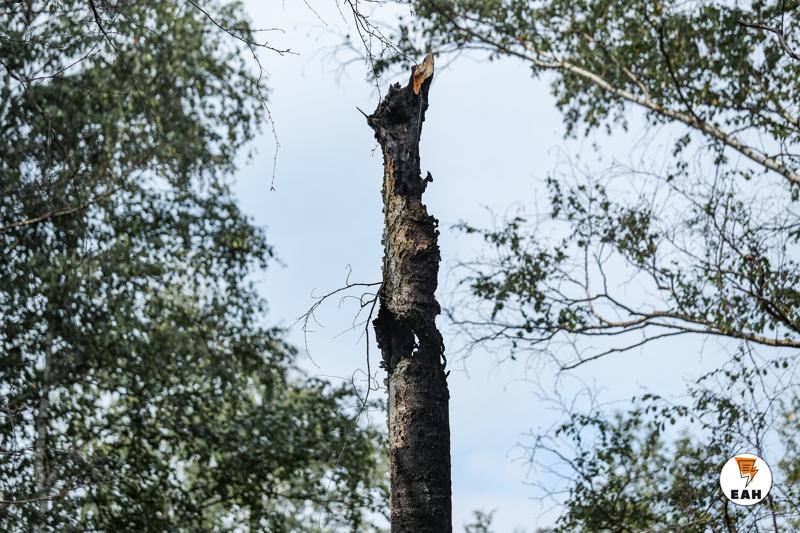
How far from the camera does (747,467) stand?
8391mm

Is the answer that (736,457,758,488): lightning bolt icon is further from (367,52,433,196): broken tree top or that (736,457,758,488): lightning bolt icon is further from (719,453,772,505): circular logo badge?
(367,52,433,196): broken tree top

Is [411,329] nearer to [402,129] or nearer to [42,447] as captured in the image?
[402,129]

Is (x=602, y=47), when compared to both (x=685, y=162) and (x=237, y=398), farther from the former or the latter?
(x=237, y=398)

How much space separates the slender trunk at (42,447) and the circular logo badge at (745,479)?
21.1 feet

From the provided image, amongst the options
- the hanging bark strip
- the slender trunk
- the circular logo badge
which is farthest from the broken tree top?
the slender trunk

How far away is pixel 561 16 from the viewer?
11.7 metres

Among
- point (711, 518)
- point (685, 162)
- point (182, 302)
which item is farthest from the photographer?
point (182, 302)

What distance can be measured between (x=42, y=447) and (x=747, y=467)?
6.59 m

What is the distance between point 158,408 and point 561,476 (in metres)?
5.28

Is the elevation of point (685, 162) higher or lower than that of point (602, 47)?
lower

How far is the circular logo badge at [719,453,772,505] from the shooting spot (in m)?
8.14

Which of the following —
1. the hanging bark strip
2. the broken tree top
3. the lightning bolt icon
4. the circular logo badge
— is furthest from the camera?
the lightning bolt icon

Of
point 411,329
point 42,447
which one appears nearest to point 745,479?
point 411,329

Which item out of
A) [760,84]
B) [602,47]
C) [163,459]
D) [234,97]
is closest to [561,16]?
[602,47]
